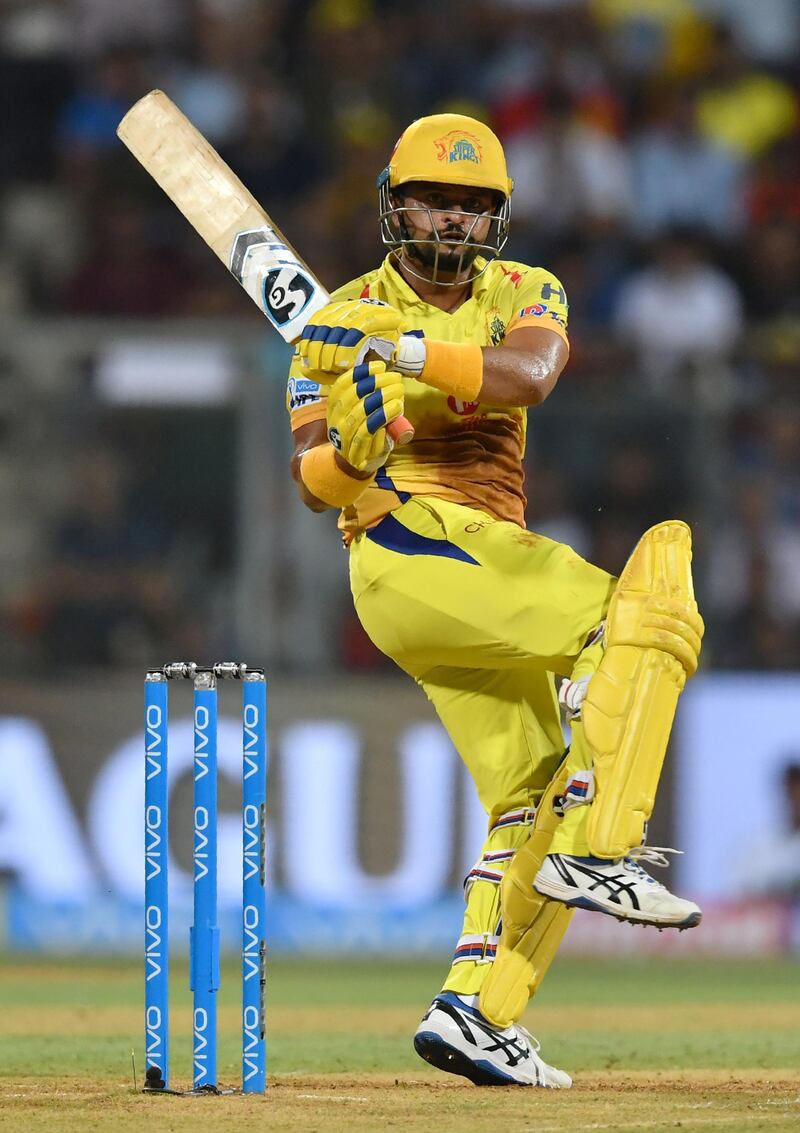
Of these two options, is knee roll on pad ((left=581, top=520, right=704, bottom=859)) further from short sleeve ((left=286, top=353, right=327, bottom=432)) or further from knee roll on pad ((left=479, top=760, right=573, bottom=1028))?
short sleeve ((left=286, top=353, right=327, bottom=432))

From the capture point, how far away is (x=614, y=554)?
9.36 metres

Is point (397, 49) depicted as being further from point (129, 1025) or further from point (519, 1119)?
point (519, 1119)

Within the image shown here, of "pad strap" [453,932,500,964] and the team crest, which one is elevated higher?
the team crest

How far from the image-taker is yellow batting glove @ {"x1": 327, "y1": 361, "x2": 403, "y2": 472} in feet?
14.1

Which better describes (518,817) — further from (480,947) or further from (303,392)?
(303,392)

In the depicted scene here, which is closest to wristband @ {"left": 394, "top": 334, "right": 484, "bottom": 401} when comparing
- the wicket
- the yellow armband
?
the yellow armband

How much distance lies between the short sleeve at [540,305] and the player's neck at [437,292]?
0.54ft

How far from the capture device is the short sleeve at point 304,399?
15.7ft

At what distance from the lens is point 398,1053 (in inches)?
234

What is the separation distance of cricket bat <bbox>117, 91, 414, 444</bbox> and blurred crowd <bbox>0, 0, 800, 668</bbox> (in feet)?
13.6

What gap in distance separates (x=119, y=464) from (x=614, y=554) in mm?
2419

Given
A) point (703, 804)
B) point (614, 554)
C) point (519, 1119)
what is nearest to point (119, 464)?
point (614, 554)

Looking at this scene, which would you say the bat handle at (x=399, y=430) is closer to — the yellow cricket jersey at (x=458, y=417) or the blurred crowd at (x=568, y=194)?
the yellow cricket jersey at (x=458, y=417)

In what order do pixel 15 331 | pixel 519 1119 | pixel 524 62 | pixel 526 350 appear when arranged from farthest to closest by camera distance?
1. pixel 524 62
2. pixel 15 331
3. pixel 526 350
4. pixel 519 1119
